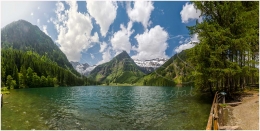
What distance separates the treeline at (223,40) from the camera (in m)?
26.9

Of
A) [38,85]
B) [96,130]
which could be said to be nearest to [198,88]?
[96,130]

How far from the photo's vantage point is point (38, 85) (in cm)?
13700

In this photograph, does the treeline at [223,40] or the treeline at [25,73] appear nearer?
the treeline at [223,40]

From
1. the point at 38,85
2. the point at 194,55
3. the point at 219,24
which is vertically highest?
the point at 219,24

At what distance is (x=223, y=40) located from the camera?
27.6 m

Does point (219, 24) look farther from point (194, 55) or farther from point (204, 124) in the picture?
point (204, 124)

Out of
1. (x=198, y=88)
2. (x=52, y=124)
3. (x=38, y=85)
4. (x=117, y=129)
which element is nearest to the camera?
(x=117, y=129)

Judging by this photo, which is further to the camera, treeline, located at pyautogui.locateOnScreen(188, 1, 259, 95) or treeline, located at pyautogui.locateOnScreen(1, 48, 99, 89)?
treeline, located at pyautogui.locateOnScreen(1, 48, 99, 89)

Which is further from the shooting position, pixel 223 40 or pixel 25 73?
pixel 25 73

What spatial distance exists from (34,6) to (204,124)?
2153 cm

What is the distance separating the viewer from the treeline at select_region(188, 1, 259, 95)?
88.2ft

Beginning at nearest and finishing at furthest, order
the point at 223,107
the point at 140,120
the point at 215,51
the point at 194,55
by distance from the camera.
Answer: the point at 140,120
the point at 223,107
the point at 215,51
the point at 194,55

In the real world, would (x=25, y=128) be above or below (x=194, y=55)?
below

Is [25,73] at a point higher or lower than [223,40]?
lower
